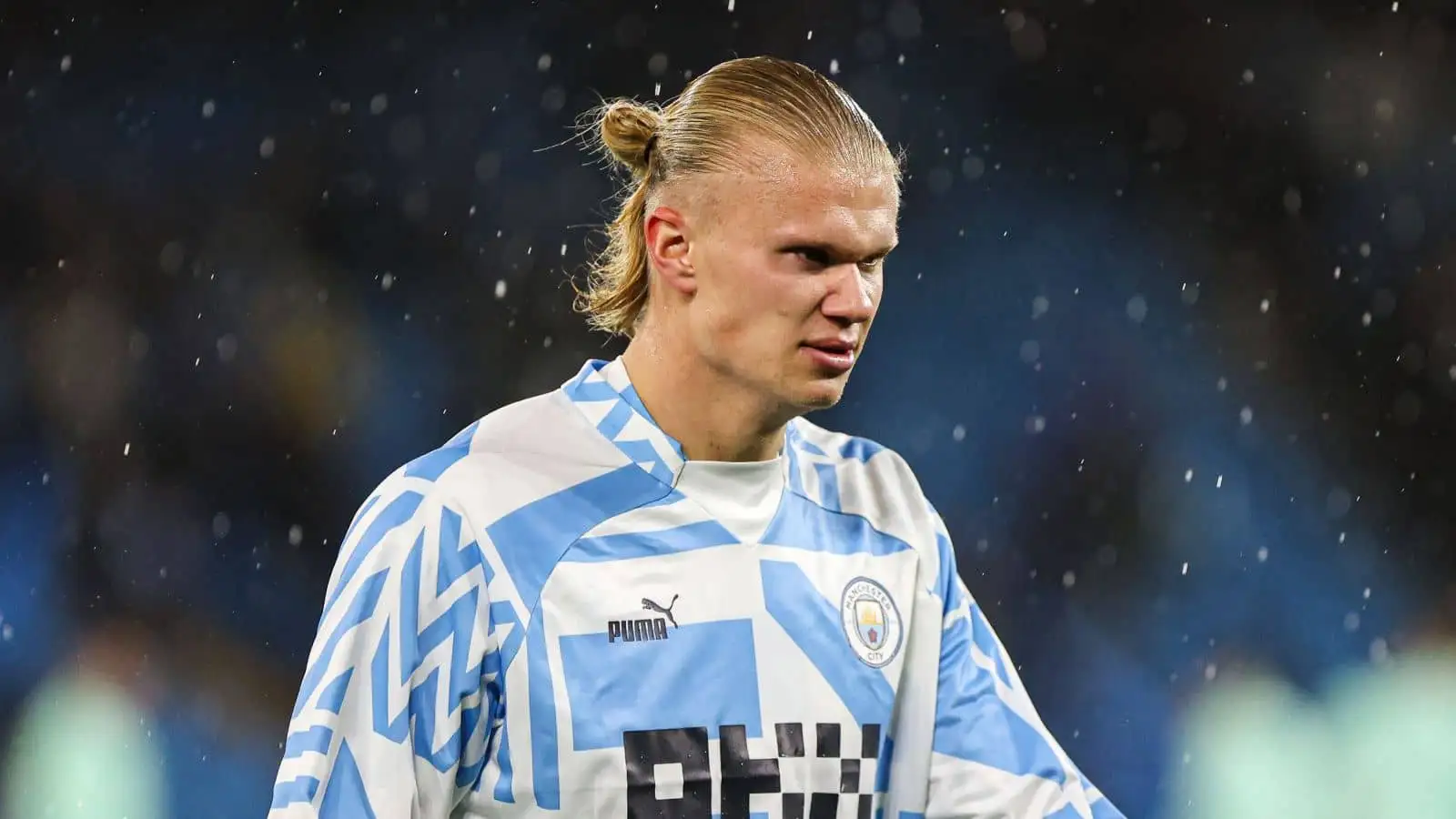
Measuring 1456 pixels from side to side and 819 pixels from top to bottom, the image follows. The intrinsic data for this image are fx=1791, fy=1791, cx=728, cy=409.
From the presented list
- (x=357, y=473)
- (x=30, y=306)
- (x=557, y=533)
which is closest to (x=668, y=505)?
(x=557, y=533)

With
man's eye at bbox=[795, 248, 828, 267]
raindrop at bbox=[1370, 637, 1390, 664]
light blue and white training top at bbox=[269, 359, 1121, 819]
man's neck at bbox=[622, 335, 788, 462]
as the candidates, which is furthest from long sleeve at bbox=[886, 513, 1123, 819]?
raindrop at bbox=[1370, 637, 1390, 664]

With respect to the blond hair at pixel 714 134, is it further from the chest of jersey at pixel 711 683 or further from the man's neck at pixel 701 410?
the chest of jersey at pixel 711 683

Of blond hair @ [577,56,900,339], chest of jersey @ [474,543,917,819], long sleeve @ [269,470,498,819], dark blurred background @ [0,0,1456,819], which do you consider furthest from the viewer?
dark blurred background @ [0,0,1456,819]

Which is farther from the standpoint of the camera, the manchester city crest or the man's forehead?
the manchester city crest

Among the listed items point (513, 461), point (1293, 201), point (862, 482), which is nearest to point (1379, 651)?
point (1293, 201)

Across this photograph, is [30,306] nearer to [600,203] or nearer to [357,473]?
[357,473]

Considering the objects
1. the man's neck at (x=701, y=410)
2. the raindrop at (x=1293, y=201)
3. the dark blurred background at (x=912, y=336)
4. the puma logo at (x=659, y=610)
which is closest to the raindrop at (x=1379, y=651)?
the dark blurred background at (x=912, y=336)

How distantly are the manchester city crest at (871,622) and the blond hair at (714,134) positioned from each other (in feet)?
1.51

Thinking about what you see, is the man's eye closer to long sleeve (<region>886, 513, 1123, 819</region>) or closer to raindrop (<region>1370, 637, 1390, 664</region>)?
long sleeve (<region>886, 513, 1123, 819</region>)

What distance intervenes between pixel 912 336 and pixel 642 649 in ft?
10.6

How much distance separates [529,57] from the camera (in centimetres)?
516

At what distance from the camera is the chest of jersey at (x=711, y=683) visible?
2.07m

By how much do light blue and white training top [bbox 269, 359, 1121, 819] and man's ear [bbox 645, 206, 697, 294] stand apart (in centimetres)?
16

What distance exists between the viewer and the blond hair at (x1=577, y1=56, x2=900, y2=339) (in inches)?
85.6
